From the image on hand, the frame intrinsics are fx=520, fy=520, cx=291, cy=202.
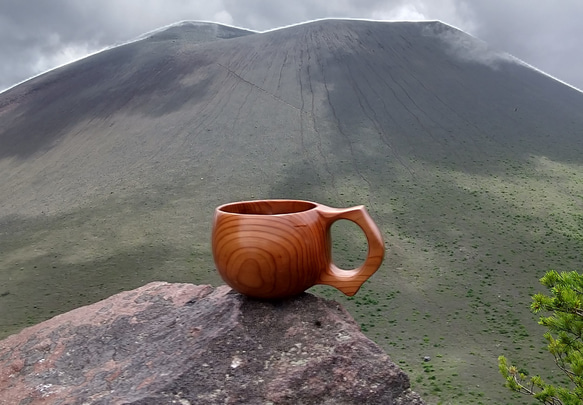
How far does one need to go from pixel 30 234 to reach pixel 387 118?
16.5 meters

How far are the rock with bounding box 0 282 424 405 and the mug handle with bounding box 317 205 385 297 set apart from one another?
20cm

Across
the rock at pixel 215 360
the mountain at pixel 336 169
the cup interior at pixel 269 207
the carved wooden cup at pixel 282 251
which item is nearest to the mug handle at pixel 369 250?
the carved wooden cup at pixel 282 251

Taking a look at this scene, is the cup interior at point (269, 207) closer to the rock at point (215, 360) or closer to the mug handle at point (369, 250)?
the mug handle at point (369, 250)

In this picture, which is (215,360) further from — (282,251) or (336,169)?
(336,169)

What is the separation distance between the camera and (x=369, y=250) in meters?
3.15

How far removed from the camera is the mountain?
11.4 meters

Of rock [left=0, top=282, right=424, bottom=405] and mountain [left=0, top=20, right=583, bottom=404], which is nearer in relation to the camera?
rock [left=0, top=282, right=424, bottom=405]

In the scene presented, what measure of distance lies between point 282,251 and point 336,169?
1771 centimetres

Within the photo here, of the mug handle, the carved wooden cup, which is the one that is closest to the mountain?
the mug handle

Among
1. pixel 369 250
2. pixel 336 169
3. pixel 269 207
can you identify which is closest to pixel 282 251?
pixel 369 250

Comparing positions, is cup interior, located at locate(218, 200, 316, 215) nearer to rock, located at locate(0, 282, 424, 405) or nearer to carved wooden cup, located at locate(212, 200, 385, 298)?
carved wooden cup, located at locate(212, 200, 385, 298)

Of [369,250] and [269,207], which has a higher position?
[269,207]

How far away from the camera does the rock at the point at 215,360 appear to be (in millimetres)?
2758

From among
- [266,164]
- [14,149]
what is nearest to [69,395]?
[266,164]
